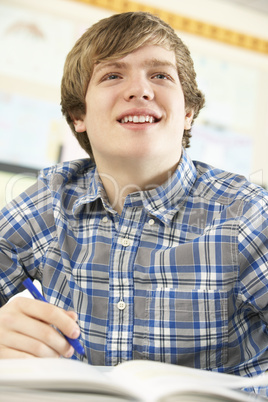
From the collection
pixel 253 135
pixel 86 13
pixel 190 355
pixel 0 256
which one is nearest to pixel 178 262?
pixel 190 355

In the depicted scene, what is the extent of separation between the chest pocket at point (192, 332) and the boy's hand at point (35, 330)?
294 millimetres

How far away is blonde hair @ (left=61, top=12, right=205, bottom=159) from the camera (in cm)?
109

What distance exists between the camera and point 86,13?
321 cm

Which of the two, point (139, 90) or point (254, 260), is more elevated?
point (139, 90)

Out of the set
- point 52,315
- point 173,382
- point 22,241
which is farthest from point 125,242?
point 173,382

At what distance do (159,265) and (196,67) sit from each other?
286 cm

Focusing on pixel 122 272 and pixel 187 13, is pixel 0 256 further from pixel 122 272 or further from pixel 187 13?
pixel 187 13

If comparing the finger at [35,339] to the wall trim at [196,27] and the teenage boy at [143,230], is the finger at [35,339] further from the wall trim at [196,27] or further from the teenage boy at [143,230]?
the wall trim at [196,27]

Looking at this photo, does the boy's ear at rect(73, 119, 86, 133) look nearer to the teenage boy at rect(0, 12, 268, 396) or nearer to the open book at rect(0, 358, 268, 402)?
the teenage boy at rect(0, 12, 268, 396)

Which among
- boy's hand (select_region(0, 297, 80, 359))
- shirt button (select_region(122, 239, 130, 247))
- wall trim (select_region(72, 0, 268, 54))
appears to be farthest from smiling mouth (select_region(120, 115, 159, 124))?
wall trim (select_region(72, 0, 268, 54))

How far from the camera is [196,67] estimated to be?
139 inches

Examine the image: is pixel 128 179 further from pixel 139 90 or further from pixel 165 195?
pixel 139 90

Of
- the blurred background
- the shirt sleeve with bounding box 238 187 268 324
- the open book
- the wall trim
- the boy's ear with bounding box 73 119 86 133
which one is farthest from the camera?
the wall trim

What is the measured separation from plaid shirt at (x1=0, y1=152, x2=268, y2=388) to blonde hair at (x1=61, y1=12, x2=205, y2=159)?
0.77 feet
